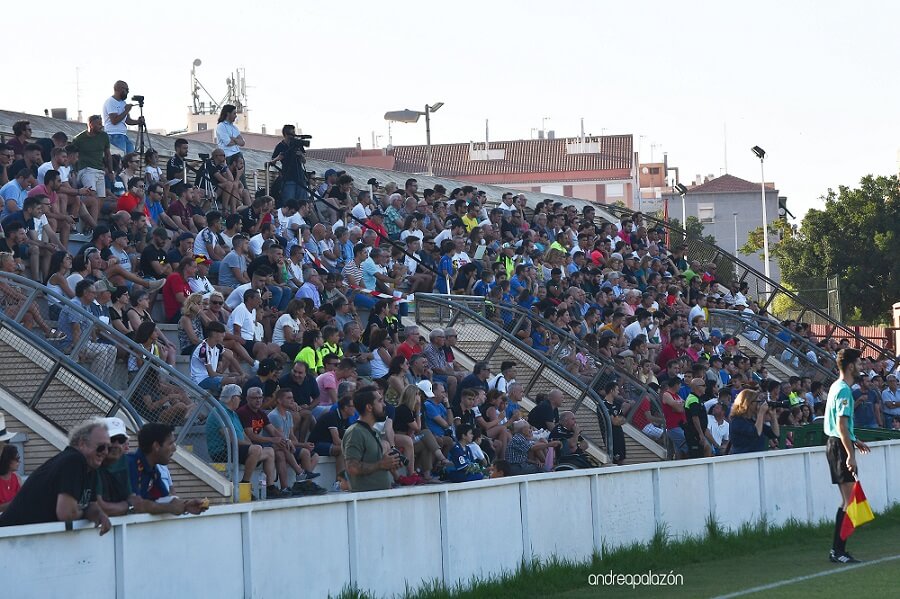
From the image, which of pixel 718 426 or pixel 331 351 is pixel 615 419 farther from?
pixel 331 351

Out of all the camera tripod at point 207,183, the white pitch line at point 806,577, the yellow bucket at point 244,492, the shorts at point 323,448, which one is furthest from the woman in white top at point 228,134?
the white pitch line at point 806,577

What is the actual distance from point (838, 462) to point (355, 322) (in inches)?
281

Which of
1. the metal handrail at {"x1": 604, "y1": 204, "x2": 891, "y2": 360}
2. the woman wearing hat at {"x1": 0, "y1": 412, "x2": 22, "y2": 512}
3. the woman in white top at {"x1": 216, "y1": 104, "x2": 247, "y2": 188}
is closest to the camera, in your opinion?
the woman wearing hat at {"x1": 0, "y1": 412, "x2": 22, "y2": 512}

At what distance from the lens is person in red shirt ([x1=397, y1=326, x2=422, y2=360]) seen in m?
18.2

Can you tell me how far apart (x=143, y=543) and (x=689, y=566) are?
21.6 feet

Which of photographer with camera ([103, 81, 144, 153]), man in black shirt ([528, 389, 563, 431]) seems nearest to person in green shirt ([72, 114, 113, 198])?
photographer with camera ([103, 81, 144, 153])

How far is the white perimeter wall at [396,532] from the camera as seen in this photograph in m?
8.69

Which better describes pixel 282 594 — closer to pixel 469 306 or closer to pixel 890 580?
pixel 890 580

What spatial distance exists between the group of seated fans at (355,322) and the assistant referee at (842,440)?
2.75m

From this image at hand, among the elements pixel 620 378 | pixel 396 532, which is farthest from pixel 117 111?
pixel 396 532

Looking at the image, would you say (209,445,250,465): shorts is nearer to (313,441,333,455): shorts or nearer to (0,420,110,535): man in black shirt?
(313,441,333,455): shorts

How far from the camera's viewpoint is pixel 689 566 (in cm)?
1400

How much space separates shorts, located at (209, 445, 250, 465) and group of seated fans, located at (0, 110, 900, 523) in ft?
0.07

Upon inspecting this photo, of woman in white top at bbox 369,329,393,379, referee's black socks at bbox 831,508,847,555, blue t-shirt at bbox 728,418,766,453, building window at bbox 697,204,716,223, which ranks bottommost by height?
referee's black socks at bbox 831,508,847,555
